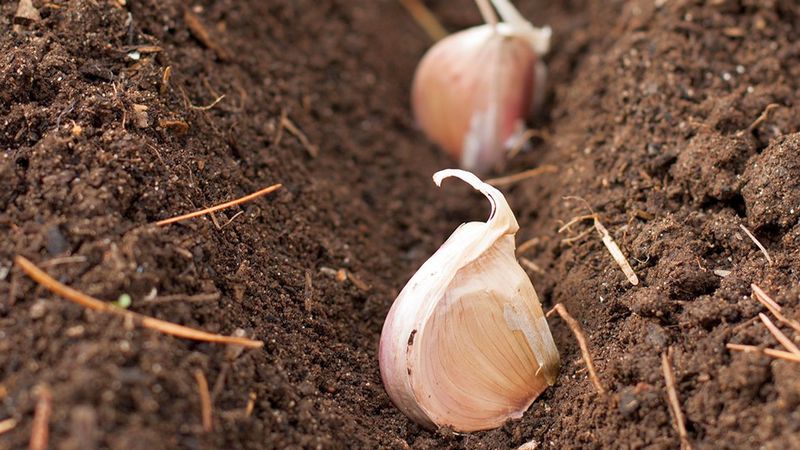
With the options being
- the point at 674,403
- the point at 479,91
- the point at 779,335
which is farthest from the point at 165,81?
the point at 779,335

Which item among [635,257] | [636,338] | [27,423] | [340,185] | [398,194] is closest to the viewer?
[27,423]

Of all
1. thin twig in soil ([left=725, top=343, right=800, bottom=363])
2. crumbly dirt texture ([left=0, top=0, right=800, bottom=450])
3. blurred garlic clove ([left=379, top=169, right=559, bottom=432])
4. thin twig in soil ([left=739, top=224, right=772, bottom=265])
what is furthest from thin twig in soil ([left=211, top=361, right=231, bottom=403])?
thin twig in soil ([left=739, top=224, right=772, bottom=265])

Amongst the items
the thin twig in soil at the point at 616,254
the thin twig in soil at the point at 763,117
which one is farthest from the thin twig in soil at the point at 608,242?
the thin twig in soil at the point at 763,117

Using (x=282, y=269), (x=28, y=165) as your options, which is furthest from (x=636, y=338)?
(x=28, y=165)

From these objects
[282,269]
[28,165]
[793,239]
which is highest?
[28,165]

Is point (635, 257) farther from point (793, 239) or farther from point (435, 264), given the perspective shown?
point (435, 264)

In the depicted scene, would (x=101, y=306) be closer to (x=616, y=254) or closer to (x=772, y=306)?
(x=616, y=254)

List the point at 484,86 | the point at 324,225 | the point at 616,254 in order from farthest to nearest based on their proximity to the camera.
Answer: the point at 484,86 → the point at 324,225 → the point at 616,254
